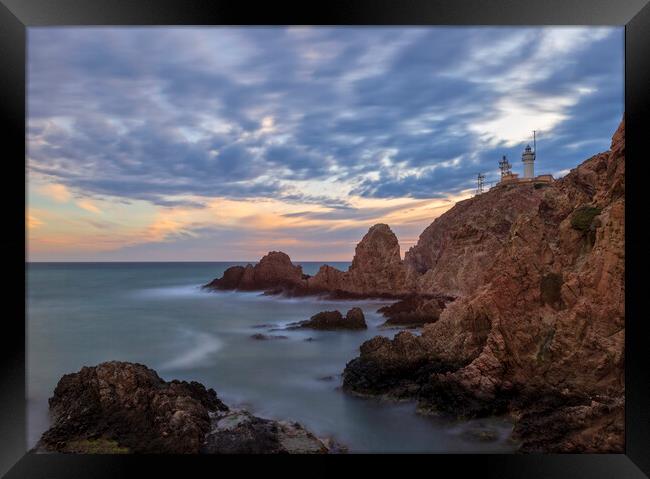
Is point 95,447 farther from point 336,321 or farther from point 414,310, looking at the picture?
point 414,310

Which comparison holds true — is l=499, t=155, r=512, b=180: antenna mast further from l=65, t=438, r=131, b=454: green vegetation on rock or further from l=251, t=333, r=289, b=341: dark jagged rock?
l=65, t=438, r=131, b=454: green vegetation on rock

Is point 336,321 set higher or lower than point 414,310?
lower

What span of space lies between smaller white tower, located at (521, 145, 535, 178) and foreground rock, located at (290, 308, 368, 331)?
2.13 metres

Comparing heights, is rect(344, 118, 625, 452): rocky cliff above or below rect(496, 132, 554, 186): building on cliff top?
below

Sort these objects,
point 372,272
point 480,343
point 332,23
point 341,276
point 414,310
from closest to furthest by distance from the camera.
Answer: point 332,23, point 480,343, point 414,310, point 372,272, point 341,276

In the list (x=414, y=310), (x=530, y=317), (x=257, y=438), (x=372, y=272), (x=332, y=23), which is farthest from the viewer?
(x=372, y=272)

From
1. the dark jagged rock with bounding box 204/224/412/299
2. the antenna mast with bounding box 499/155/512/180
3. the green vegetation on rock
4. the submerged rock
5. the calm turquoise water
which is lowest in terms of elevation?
the green vegetation on rock

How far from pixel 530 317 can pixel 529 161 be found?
1461mm

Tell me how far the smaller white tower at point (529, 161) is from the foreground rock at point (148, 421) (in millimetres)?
3139

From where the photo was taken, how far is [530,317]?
10.9ft

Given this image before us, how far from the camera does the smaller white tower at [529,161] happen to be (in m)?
3.34

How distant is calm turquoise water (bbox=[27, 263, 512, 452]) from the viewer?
128 inches

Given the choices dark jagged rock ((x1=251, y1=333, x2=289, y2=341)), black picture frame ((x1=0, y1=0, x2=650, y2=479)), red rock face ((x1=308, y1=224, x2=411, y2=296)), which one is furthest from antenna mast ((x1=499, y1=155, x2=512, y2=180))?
dark jagged rock ((x1=251, y1=333, x2=289, y2=341))

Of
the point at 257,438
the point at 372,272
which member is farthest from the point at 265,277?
the point at 257,438
